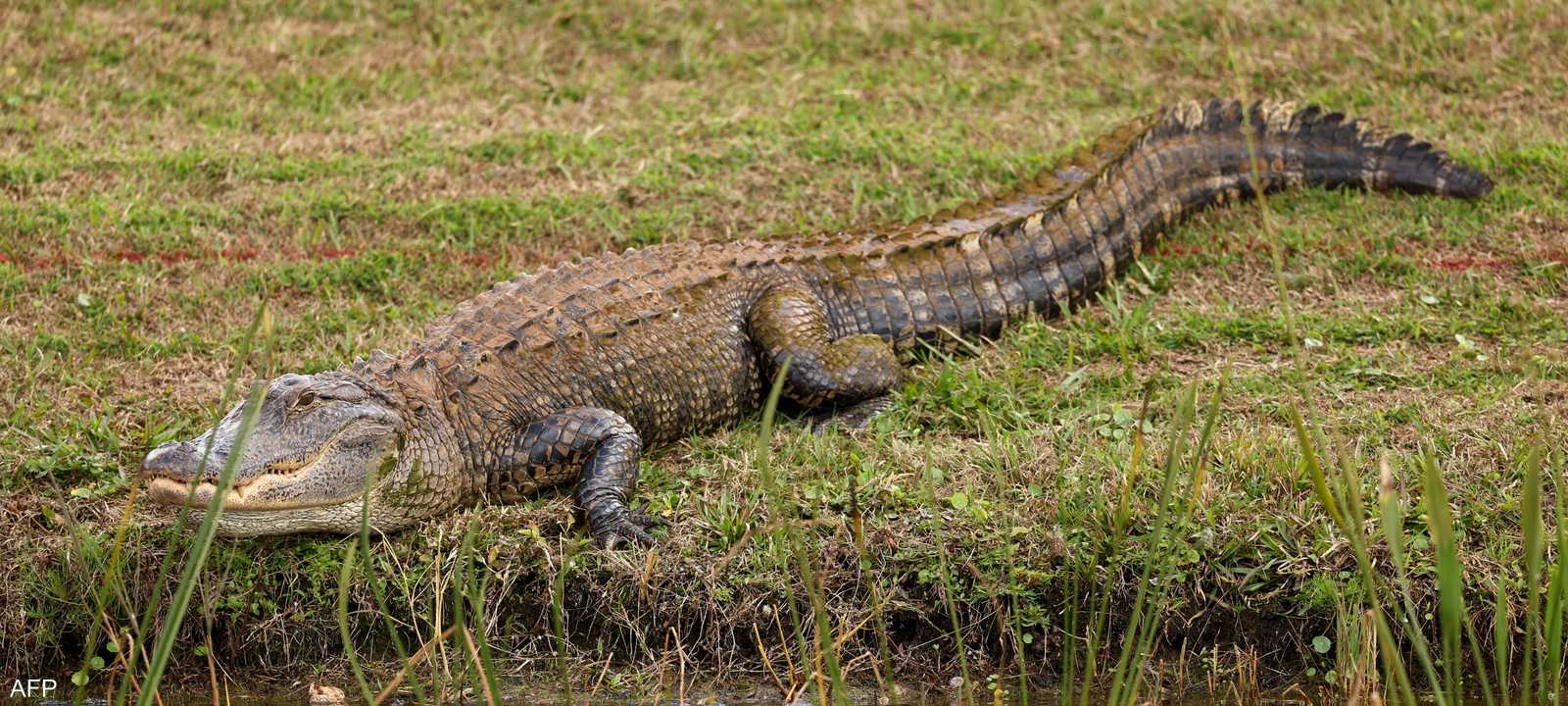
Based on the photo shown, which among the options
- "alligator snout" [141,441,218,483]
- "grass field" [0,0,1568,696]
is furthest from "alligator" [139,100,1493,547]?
"grass field" [0,0,1568,696]

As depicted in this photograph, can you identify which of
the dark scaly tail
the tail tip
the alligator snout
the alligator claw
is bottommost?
the alligator claw

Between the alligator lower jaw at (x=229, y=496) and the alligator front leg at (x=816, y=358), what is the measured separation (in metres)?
1.61

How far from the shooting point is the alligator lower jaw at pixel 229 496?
3.73 metres

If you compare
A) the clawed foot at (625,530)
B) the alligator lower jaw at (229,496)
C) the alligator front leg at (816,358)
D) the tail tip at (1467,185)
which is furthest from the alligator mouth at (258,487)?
the tail tip at (1467,185)

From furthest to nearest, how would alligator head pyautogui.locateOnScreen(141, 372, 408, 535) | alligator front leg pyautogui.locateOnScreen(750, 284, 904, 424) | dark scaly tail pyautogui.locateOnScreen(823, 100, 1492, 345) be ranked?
dark scaly tail pyautogui.locateOnScreen(823, 100, 1492, 345), alligator front leg pyautogui.locateOnScreen(750, 284, 904, 424), alligator head pyautogui.locateOnScreen(141, 372, 408, 535)

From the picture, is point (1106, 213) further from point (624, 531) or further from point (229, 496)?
point (229, 496)

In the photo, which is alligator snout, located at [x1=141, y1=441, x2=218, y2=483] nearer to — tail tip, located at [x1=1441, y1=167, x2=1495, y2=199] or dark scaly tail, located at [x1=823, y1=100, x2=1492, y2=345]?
dark scaly tail, located at [x1=823, y1=100, x2=1492, y2=345]

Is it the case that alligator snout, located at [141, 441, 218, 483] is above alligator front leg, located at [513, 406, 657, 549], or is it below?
above

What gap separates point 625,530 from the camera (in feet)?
13.9

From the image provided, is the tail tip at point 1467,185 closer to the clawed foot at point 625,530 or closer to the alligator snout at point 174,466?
the clawed foot at point 625,530

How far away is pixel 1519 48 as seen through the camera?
7625 mm

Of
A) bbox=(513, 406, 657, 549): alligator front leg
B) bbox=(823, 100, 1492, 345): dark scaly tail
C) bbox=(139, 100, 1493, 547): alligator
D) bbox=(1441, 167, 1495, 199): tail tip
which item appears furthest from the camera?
bbox=(1441, 167, 1495, 199): tail tip

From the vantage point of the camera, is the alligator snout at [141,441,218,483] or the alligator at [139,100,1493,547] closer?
the alligator snout at [141,441,218,483]

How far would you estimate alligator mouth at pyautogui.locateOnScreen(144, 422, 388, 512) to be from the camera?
3.73 metres
